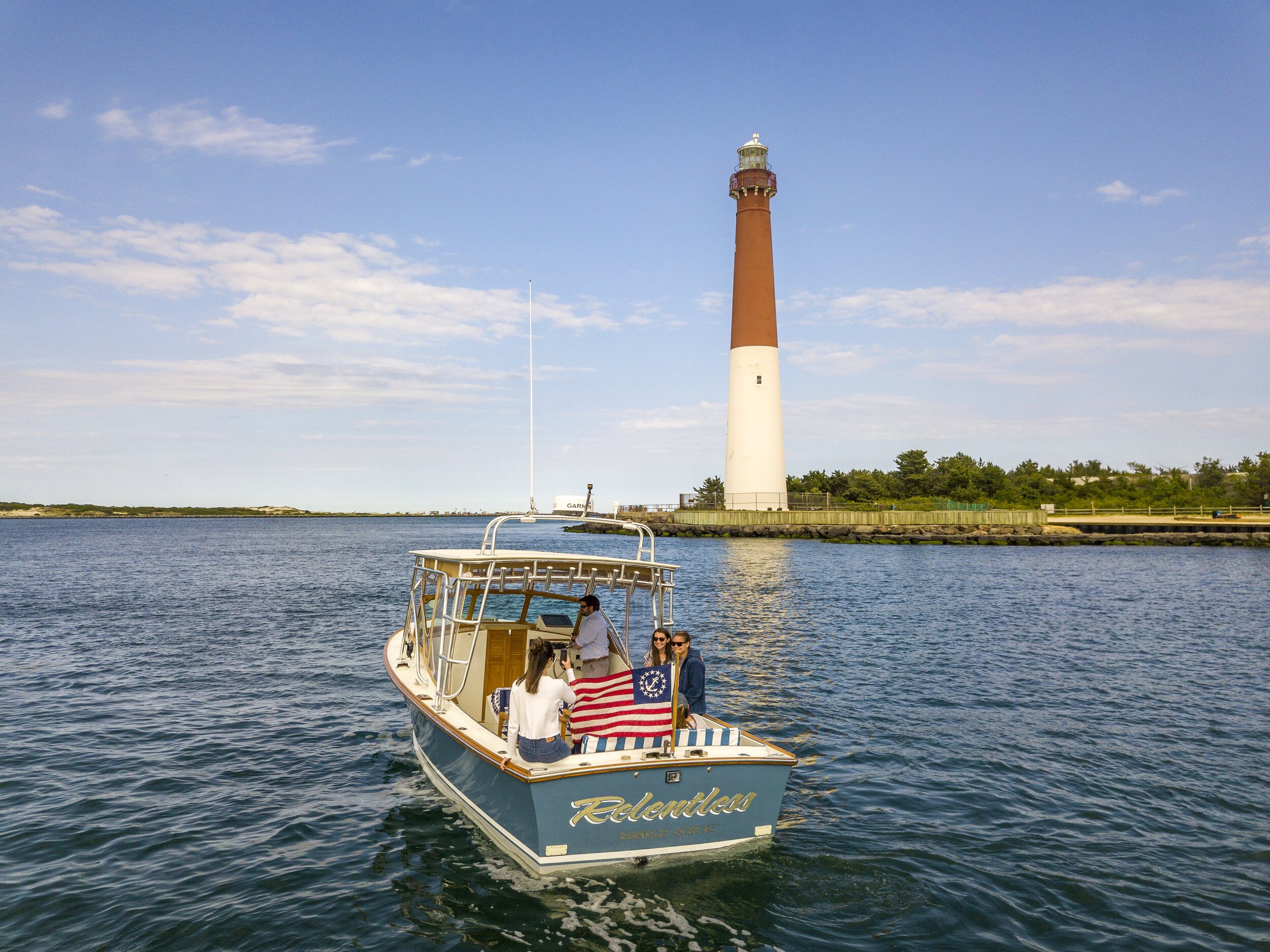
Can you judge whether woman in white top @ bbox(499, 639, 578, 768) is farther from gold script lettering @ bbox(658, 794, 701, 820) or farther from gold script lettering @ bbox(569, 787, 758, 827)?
gold script lettering @ bbox(658, 794, 701, 820)

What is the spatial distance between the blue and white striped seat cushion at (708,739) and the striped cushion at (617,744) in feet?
0.28

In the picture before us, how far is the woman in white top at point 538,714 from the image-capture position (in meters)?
7.31

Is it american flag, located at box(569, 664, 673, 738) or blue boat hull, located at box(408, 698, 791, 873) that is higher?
american flag, located at box(569, 664, 673, 738)

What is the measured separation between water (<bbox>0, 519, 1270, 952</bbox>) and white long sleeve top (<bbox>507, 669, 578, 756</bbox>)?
5.02 ft

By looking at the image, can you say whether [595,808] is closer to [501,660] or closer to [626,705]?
[626,705]

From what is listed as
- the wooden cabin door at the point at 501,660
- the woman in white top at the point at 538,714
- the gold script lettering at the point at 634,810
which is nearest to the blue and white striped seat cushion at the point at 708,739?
the gold script lettering at the point at 634,810

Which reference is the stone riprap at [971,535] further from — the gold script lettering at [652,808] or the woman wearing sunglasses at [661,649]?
the gold script lettering at [652,808]

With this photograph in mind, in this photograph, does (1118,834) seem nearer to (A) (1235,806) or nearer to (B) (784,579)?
(A) (1235,806)

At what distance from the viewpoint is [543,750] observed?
7297 millimetres

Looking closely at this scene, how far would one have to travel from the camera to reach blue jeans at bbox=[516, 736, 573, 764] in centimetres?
729

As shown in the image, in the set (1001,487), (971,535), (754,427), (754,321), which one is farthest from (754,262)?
(1001,487)

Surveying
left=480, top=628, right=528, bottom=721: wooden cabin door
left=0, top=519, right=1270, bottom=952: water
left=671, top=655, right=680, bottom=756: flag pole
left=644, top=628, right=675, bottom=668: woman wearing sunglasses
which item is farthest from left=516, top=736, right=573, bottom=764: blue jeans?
left=480, top=628, right=528, bottom=721: wooden cabin door

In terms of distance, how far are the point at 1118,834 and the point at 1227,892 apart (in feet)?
4.56

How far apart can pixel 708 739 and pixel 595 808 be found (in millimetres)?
1312
